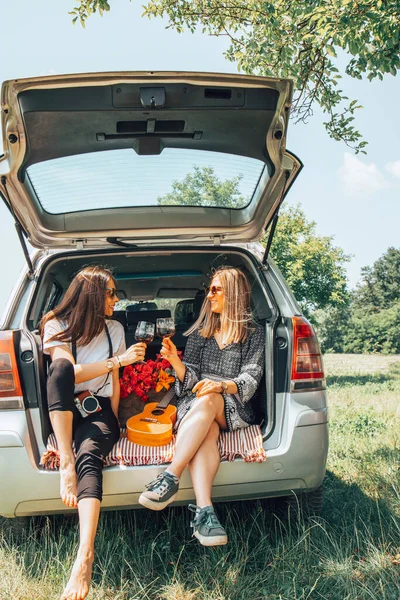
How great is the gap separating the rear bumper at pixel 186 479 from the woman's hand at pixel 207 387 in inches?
15.4

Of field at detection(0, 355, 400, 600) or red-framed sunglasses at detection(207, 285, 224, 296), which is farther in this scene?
red-framed sunglasses at detection(207, 285, 224, 296)

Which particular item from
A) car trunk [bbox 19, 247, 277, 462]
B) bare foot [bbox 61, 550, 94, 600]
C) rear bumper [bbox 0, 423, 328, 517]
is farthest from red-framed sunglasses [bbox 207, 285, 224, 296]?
bare foot [bbox 61, 550, 94, 600]

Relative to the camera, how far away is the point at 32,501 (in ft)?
8.30

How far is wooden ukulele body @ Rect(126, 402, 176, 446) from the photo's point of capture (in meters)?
2.82

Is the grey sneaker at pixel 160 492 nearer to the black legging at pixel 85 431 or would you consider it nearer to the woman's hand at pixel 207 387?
the black legging at pixel 85 431

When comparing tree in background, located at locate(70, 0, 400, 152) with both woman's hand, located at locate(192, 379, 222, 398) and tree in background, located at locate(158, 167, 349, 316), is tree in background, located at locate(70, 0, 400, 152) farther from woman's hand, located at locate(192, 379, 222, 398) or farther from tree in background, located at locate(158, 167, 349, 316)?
tree in background, located at locate(158, 167, 349, 316)

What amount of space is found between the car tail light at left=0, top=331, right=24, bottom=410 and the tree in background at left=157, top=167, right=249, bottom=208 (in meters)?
1.36

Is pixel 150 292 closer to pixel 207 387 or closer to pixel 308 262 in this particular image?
pixel 207 387

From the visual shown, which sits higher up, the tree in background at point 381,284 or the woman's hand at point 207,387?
the tree in background at point 381,284

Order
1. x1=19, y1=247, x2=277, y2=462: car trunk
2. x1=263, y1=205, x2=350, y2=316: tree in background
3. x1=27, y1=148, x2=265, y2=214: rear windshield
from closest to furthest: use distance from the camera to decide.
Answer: x1=19, y1=247, x2=277, y2=462: car trunk
x1=27, y1=148, x2=265, y2=214: rear windshield
x1=263, y1=205, x2=350, y2=316: tree in background

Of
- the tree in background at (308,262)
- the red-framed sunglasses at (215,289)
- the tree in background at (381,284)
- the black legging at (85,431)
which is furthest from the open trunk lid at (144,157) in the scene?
the tree in background at (381,284)

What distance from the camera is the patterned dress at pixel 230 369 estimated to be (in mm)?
2971

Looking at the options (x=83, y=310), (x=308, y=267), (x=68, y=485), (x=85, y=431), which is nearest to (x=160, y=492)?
(x=68, y=485)

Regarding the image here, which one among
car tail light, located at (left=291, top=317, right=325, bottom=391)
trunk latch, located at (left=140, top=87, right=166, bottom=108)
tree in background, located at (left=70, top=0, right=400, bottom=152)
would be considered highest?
tree in background, located at (left=70, top=0, right=400, bottom=152)
